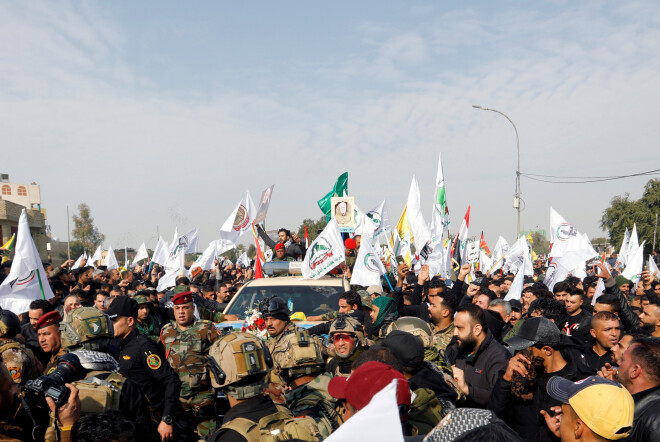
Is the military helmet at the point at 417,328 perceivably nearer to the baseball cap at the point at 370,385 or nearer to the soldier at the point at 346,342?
the soldier at the point at 346,342

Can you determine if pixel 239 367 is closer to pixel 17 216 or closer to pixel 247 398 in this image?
pixel 247 398

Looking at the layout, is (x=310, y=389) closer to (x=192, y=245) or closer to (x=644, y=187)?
(x=192, y=245)

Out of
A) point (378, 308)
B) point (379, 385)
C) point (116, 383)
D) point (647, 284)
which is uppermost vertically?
point (379, 385)

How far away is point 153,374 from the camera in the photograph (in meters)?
4.00

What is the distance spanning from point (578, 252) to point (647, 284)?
232cm

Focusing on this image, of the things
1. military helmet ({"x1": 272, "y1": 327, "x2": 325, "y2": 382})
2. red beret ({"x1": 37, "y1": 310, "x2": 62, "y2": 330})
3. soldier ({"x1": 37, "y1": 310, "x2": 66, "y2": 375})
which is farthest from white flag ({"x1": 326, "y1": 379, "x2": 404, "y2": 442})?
red beret ({"x1": 37, "y1": 310, "x2": 62, "y2": 330})

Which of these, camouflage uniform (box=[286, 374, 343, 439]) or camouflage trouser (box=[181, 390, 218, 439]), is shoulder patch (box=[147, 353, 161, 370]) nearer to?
camouflage trouser (box=[181, 390, 218, 439])

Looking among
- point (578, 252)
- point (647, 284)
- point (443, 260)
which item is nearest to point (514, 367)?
point (443, 260)

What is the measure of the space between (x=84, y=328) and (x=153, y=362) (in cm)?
69

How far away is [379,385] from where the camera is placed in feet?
6.80

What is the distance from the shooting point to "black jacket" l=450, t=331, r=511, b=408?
385 cm

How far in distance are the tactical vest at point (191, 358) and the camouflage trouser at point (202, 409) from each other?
48 millimetres

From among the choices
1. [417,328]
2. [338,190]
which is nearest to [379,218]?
[338,190]

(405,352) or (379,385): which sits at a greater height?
(379,385)
